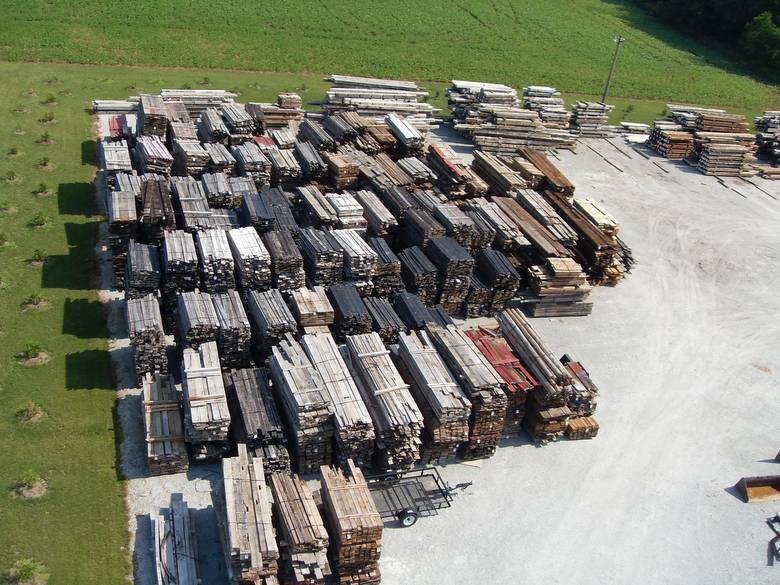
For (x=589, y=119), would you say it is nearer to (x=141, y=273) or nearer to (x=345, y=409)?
(x=141, y=273)

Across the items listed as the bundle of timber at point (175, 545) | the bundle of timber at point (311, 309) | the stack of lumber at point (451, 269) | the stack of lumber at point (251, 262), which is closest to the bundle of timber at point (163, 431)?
the bundle of timber at point (175, 545)

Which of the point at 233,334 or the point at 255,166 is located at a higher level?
the point at 255,166

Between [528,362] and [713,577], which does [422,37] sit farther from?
[713,577]

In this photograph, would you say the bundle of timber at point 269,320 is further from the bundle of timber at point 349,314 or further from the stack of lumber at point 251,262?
the bundle of timber at point 349,314

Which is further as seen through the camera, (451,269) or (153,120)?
(153,120)

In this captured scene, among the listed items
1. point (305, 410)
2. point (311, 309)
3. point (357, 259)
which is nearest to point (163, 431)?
point (305, 410)

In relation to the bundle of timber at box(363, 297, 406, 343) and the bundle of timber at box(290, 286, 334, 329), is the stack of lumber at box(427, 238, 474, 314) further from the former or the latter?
the bundle of timber at box(290, 286, 334, 329)
